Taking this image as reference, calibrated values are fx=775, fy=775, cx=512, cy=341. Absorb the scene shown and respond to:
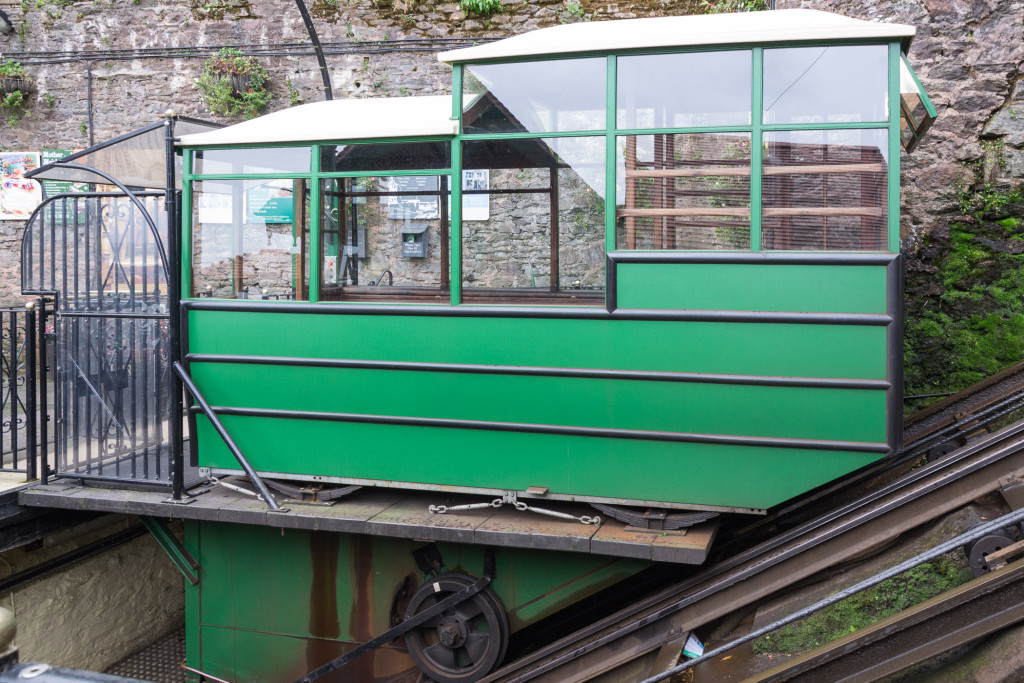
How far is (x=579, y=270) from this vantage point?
14.2ft

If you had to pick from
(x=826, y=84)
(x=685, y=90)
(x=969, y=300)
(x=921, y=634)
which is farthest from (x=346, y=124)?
(x=969, y=300)

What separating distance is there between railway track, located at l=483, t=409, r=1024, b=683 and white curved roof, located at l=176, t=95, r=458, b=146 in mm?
2899

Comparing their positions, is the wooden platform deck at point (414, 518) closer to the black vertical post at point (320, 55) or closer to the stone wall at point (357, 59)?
the stone wall at point (357, 59)

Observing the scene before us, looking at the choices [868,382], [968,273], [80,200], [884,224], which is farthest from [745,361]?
[80,200]

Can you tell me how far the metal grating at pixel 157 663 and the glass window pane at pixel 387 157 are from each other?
14.3 feet

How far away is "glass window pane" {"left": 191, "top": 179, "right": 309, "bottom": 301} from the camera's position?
4734 mm

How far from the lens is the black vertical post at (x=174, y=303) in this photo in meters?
4.81

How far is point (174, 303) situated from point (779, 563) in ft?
12.8

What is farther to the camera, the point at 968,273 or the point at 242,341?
the point at 968,273

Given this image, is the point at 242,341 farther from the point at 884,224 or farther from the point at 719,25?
the point at 884,224

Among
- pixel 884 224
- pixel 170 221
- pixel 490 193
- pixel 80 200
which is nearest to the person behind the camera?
pixel 884 224

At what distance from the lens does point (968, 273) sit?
6.77 metres

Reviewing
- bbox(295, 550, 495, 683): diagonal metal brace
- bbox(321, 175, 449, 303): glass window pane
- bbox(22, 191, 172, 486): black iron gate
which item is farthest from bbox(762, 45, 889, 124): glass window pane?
bbox(22, 191, 172, 486): black iron gate

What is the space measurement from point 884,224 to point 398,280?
266 centimetres
